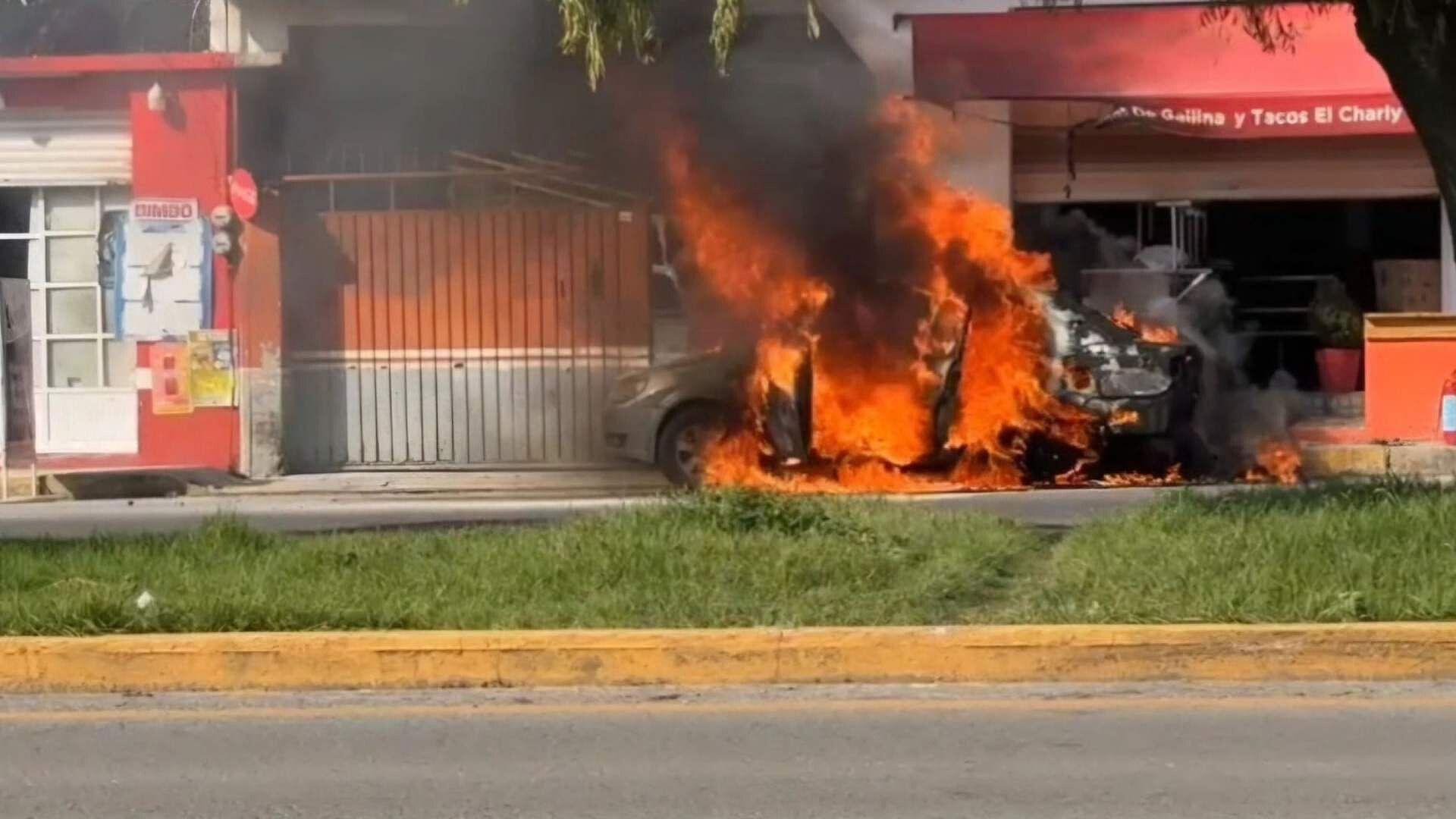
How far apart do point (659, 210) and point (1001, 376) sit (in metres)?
4.67

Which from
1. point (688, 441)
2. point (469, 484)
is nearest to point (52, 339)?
point (469, 484)

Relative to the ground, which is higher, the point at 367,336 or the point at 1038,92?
the point at 1038,92

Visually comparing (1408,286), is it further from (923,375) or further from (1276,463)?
(923,375)

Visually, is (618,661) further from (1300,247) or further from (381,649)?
(1300,247)

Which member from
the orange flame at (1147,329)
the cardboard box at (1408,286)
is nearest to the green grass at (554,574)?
the orange flame at (1147,329)

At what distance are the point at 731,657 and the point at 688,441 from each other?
8354 mm

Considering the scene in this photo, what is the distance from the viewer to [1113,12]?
58.7ft

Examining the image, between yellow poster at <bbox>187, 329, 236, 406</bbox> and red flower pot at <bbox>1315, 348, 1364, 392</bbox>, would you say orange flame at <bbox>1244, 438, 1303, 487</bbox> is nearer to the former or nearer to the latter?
red flower pot at <bbox>1315, 348, 1364, 392</bbox>

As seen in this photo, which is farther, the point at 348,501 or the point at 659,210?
the point at 659,210

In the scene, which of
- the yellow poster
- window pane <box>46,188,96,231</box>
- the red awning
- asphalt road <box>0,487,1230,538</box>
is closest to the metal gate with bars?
the yellow poster

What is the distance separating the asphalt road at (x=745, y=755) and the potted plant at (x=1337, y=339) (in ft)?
37.1

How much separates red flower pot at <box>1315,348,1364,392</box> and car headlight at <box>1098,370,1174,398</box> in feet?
13.4

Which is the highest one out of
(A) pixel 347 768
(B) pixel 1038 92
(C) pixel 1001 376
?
(B) pixel 1038 92

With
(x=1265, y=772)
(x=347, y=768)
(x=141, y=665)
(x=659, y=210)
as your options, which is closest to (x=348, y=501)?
(x=659, y=210)
